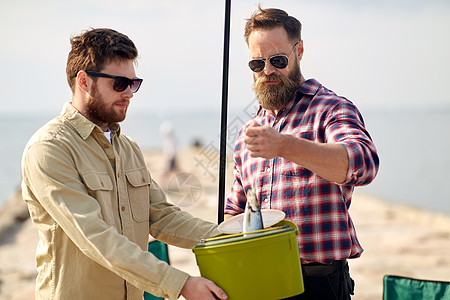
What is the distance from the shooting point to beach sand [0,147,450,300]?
7.32 meters

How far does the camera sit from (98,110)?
2582 millimetres

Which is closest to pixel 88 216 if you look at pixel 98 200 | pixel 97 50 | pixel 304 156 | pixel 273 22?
pixel 98 200

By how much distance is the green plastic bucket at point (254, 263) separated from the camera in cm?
212

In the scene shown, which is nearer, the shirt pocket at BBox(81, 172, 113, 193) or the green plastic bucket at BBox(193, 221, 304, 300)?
the green plastic bucket at BBox(193, 221, 304, 300)

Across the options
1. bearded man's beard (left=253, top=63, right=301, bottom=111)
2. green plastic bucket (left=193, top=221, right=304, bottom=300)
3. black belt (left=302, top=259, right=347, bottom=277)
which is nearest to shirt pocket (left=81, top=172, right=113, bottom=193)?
green plastic bucket (left=193, top=221, right=304, bottom=300)

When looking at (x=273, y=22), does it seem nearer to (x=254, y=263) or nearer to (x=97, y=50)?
(x=97, y=50)

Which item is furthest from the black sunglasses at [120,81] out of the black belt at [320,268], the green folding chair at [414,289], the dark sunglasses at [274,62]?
the green folding chair at [414,289]

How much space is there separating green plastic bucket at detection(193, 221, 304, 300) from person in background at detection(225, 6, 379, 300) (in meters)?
0.32

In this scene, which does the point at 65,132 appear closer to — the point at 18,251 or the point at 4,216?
the point at 18,251

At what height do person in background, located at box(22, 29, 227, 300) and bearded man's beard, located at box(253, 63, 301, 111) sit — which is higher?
bearded man's beard, located at box(253, 63, 301, 111)

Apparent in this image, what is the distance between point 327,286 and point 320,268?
9 centimetres

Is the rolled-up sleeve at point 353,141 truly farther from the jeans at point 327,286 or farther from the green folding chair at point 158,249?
the green folding chair at point 158,249

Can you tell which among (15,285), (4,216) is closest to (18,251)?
(15,285)

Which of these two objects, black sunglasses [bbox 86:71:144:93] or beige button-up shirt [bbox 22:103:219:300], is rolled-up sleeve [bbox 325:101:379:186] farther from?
black sunglasses [bbox 86:71:144:93]
